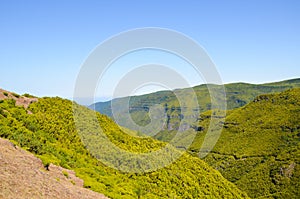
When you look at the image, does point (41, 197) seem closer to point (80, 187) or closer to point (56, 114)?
point (80, 187)

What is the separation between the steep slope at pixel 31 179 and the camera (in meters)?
14.5

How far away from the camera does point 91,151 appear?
→ 106 ft

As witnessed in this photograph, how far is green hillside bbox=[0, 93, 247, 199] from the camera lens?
23.5 meters

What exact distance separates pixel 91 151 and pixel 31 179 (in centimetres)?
1597

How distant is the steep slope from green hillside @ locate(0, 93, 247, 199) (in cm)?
128

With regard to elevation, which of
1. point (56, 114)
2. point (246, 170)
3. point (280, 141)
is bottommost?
point (246, 170)

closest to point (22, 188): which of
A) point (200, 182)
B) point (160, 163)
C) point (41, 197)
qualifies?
point (41, 197)

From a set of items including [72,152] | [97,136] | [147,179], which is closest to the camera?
[72,152]

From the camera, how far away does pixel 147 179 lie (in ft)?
109

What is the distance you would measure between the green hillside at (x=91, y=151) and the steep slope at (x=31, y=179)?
4.20 ft

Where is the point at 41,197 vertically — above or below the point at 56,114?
below

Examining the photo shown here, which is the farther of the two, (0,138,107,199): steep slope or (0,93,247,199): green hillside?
(0,93,247,199): green hillside

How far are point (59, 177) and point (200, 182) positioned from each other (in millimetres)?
28126

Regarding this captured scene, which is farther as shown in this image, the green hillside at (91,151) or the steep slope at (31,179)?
the green hillside at (91,151)
